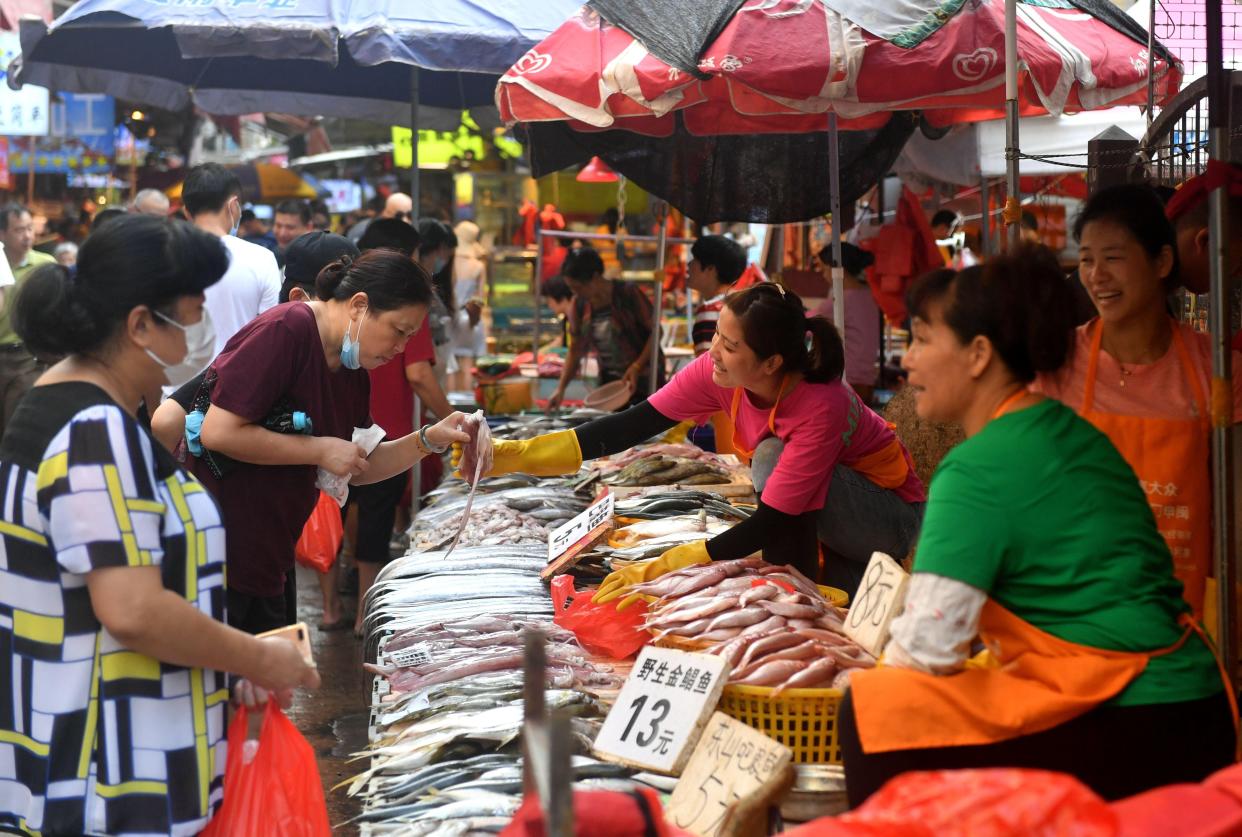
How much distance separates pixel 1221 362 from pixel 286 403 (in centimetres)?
248

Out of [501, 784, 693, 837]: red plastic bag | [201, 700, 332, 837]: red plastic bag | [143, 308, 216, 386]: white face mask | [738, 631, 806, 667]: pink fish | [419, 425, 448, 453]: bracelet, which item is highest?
[143, 308, 216, 386]: white face mask

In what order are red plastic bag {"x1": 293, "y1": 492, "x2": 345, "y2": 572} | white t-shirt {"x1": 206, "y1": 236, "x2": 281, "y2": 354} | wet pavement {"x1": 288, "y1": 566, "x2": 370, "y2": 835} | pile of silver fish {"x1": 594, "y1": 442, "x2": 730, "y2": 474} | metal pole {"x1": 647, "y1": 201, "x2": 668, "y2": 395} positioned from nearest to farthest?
red plastic bag {"x1": 293, "y1": 492, "x2": 345, "y2": 572}, wet pavement {"x1": 288, "y1": 566, "x2": 370, "y2": 835}, white t-shirt {"x1": 206, "y1": 236, "x2": 281, "y2": 354}, pile of silver fish {"x1": 594, "y1": 442, "x2": 730, "y2": 474}, metal pole {"x1": 647, "y1": 201, "x2": 668, "y2": 395}

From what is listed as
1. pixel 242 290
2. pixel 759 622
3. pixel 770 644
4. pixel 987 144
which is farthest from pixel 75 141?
pixel 770 644

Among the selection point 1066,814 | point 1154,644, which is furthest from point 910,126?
point 1066,814

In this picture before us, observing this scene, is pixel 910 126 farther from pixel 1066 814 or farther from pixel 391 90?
pixel 1066 814

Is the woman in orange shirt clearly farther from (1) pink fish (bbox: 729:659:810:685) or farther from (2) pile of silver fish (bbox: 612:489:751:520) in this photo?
(2) pile of silver fish (bbox: 612:489:751:520)

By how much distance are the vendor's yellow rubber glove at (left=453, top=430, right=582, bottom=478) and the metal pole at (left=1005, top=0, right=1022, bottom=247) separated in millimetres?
1632

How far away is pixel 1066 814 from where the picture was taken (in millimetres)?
1961

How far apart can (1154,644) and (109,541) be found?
1.86 meters

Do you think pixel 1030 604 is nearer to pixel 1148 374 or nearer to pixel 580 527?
pixel 1148 374

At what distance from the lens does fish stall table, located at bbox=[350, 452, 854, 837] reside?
3.15 metres

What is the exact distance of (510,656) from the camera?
4.05m

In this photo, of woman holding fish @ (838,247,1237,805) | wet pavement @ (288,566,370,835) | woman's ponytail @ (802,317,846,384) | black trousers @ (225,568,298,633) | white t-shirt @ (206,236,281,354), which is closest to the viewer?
woman holding fish @ (838,247,1237,805)


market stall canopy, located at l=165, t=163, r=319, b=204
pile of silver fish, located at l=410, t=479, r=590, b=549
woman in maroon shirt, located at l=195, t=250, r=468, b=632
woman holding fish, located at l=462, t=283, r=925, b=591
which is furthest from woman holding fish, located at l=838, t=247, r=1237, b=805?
market stall canopy, located at l=165, t=163, r=319, b=204
